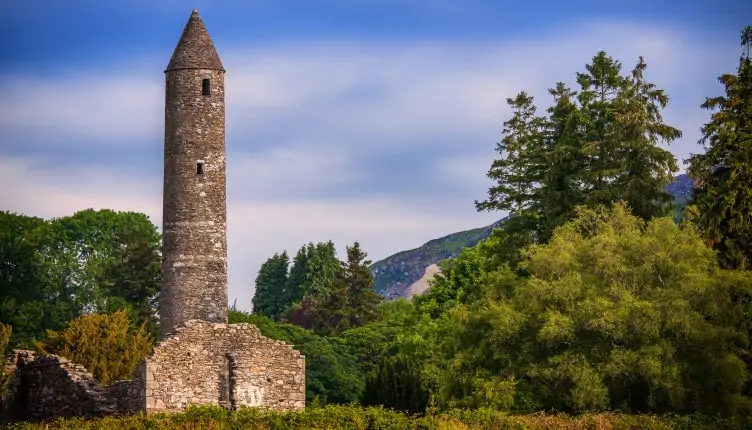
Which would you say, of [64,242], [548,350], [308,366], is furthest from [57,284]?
[548,350]

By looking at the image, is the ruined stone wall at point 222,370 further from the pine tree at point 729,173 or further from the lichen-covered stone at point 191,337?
the pine tree at point 729,173

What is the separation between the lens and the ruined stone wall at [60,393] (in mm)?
43594

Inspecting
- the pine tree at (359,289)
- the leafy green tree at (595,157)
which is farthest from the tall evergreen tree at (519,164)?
the pine tree at (359,289)

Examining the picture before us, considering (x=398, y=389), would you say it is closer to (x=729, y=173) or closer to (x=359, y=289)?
(x=729, y=173)

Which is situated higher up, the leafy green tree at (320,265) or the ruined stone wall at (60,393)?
the leafy green tree at (320,265)

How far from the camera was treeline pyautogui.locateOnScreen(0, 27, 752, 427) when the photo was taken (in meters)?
48.8

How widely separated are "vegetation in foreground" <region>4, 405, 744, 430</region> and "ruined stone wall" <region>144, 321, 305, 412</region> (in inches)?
138

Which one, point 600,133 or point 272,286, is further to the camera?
point 272,286

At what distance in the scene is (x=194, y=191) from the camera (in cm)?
5250

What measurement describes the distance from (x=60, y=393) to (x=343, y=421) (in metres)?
9.24

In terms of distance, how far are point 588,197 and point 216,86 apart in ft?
51.0

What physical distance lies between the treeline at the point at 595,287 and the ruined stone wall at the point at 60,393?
788cm

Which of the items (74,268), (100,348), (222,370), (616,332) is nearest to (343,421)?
(222,370)

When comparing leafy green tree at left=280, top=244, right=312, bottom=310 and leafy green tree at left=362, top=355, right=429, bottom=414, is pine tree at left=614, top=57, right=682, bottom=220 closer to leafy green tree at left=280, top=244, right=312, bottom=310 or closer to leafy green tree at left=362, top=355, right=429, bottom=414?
leafy green tree at left=362, top=355, right=429, bottom=414
